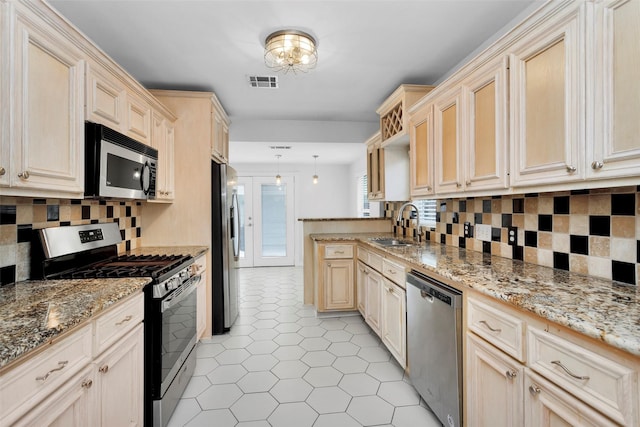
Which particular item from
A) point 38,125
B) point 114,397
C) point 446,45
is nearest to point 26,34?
point 38,125

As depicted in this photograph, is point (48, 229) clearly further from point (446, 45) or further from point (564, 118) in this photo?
point (446, 45)

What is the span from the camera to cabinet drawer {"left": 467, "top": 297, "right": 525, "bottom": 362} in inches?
→ 44.4

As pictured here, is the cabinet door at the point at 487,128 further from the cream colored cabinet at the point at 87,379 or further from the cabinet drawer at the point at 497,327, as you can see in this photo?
the cream colored cabinet at the point at 87,379

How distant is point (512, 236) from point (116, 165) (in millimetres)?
2531

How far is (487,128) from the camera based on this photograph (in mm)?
1737

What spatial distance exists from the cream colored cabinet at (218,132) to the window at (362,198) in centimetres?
316

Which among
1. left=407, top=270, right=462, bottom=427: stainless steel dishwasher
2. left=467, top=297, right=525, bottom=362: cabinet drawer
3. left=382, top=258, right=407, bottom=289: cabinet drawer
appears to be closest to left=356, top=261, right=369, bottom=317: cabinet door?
left=382, top=258, right=407, bottom=289: cabinet drawer

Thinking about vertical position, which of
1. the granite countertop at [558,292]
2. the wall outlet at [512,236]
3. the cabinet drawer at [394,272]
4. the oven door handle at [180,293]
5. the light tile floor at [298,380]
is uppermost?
the wall outlet at [512,236]

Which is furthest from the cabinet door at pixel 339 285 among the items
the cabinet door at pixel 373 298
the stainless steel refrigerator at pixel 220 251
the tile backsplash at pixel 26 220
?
the tile backsplash at pixel 26 220

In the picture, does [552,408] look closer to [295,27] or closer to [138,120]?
[295,27]

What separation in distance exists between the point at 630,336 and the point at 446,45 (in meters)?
2.17

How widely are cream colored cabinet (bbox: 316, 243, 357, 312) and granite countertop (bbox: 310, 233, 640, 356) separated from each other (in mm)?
1374

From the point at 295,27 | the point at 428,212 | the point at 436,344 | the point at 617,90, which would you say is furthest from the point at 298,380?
the point at 295,27

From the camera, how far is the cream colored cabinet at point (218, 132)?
3.02 meters
